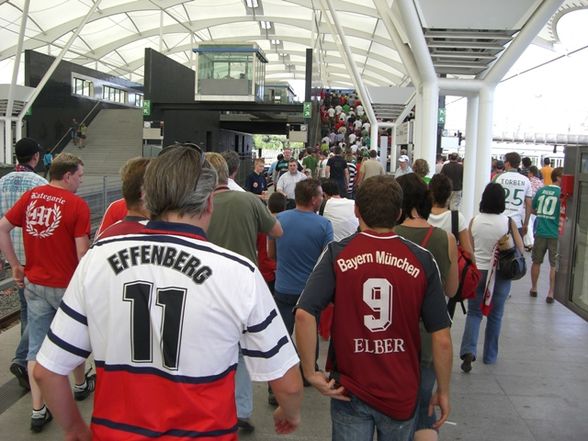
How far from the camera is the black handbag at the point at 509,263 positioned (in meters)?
5.43

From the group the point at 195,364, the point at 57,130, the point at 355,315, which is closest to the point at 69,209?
the point at 355,315

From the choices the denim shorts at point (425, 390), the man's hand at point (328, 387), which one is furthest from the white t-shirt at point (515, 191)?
the man's hand at point (328, 387)

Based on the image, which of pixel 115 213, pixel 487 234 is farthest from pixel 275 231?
pixel 487 234

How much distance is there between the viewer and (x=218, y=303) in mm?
1700

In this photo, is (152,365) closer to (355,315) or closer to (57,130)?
(355,315)

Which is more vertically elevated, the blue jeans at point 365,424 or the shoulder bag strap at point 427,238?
the shoulder bag strap at point 427,238

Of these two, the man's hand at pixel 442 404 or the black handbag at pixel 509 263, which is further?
the black handbag at pixel 509 263

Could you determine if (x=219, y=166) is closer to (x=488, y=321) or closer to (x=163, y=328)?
(x=163, y=328)

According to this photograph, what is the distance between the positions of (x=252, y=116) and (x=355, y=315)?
39037mm

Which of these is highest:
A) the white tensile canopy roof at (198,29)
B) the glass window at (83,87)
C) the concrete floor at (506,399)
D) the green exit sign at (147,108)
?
the white tensile canopy roof at (198,29)

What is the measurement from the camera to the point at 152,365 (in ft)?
5.56

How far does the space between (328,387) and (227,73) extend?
34.2 m

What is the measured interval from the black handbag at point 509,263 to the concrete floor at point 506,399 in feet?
3.02

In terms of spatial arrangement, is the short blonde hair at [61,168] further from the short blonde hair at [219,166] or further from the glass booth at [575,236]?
the glass booth at [575,236]
